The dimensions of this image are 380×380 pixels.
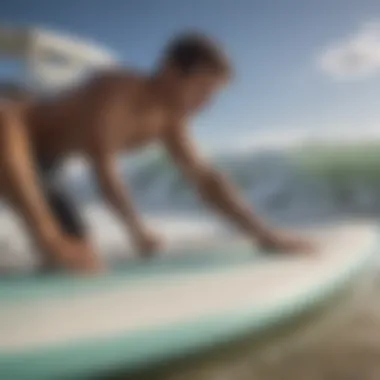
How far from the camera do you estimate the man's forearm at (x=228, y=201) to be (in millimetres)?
1211

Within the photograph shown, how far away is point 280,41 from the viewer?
130 centimetres

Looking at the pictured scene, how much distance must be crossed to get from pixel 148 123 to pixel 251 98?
6.9 inches

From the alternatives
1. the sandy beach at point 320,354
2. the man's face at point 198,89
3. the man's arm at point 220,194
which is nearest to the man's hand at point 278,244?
the man's arm at point 220,194

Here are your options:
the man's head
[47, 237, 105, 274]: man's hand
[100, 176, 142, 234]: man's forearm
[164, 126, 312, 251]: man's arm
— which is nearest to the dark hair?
the man's head

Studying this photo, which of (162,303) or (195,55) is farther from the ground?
(195,55)

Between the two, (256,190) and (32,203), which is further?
(256,190)

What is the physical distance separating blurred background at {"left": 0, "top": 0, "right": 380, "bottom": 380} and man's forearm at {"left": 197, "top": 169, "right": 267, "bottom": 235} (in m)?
0.02

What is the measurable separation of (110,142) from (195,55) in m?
0.19

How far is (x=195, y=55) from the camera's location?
121cm

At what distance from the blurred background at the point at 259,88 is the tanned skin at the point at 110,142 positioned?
2 cm

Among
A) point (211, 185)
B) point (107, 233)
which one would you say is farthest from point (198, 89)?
point (107, 233)

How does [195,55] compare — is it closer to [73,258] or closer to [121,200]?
[121,200]

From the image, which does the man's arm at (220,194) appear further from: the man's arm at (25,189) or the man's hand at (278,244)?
the man's arm at (25,189)

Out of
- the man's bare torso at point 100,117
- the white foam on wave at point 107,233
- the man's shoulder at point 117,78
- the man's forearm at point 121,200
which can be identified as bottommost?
the white foam on wave at point 107,233
